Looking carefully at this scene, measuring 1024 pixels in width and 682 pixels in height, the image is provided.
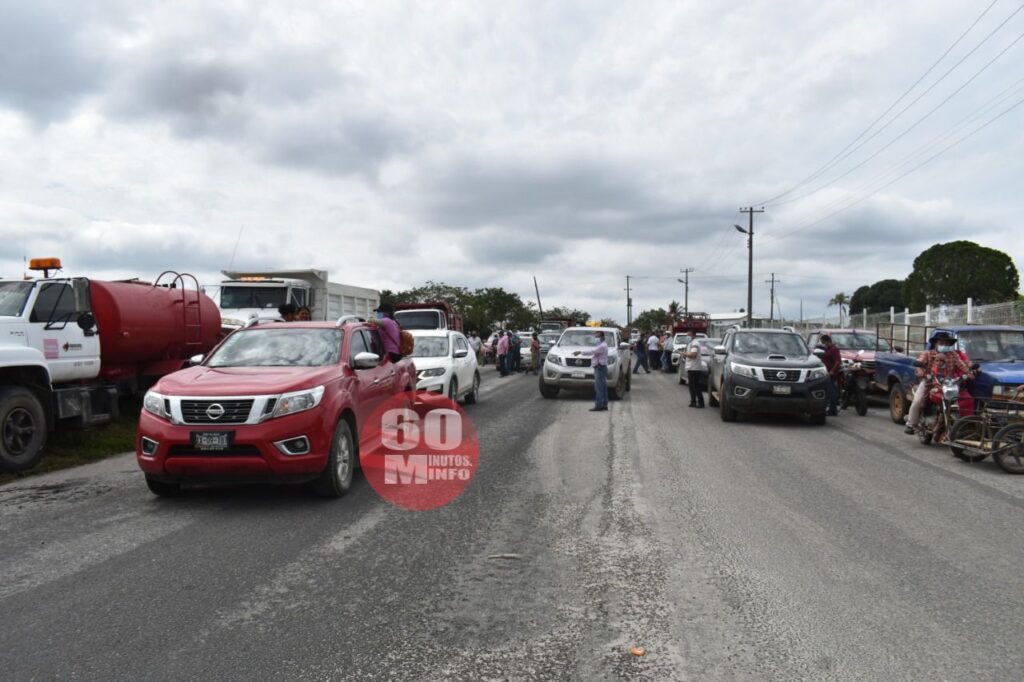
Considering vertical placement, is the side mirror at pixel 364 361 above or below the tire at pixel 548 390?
above

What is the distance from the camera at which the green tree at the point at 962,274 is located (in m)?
70.6

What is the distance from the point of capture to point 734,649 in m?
3.91

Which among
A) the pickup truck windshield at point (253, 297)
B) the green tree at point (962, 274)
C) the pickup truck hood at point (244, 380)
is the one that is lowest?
the pickup truck hood at point (244, 380)

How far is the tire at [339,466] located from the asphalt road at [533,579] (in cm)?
16

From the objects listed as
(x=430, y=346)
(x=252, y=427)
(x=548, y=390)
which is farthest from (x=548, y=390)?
(x=252, y=427)

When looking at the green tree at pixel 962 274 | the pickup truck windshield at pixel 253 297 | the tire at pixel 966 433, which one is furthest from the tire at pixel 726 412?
the green tree at pixel 962 274

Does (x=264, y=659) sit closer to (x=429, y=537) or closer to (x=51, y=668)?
(x=51, y=668)

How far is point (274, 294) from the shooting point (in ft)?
63.3

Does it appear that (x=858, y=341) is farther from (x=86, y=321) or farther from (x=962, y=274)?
(x=962, y=274)

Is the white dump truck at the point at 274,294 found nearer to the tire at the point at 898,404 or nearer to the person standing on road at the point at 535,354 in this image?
the person standing on road at the point at 535,354

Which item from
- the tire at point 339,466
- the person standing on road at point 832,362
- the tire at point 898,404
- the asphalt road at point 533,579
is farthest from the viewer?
the person standing on road at point 832,362

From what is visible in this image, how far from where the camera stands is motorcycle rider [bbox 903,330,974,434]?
1048 centimetres

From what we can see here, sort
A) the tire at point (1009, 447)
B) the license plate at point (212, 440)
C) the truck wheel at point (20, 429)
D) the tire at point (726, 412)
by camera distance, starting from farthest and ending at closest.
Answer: the tire at point (726, 412)
the tire at point (1009, 447)
the truck wheel at point (20, 429)
the license plate at point (212, 440)

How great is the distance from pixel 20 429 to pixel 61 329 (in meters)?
1.55
